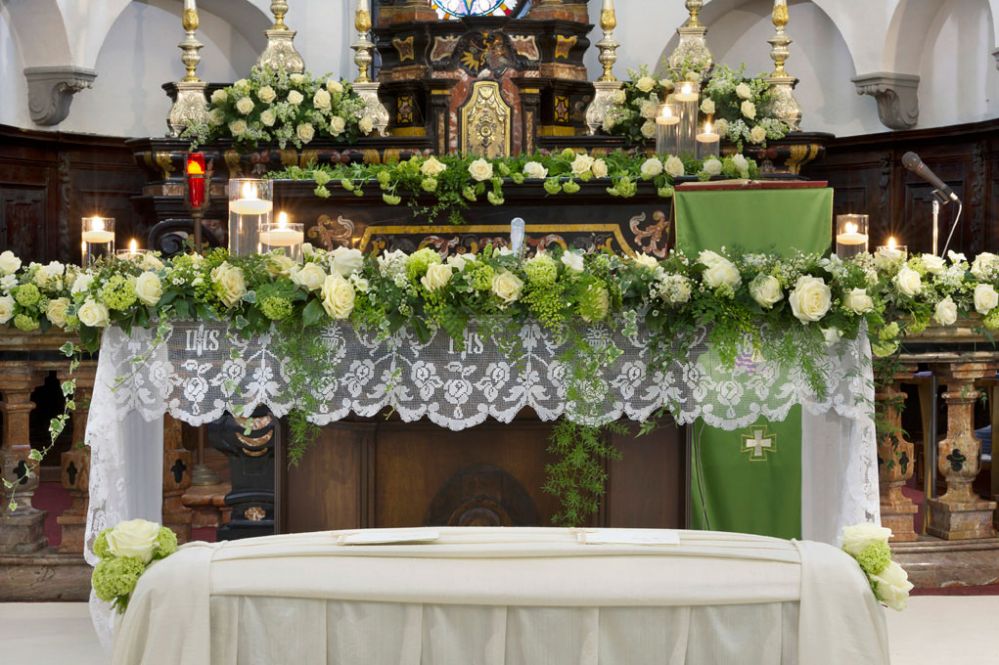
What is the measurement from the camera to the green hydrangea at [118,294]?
361cm

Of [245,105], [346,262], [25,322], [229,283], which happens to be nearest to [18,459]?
[25,322]

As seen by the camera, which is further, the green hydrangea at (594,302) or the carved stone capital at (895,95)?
the carved stone capital at (895,95)

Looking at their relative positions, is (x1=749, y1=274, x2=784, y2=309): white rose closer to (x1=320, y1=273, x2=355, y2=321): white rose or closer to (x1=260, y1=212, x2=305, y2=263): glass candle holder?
(x1=320, y1=273, x2=355, y2=321): white rose

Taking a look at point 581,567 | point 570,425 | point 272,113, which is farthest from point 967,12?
point 581,567

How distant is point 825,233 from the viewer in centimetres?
418

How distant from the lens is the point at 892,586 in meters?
2.64

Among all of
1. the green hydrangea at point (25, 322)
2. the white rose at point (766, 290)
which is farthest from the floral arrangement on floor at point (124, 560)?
the green hydrangea at point (25, 322)

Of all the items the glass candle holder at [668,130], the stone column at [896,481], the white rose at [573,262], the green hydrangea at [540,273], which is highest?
the glass candle holder at [668,130]

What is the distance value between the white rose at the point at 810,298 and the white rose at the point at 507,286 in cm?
75

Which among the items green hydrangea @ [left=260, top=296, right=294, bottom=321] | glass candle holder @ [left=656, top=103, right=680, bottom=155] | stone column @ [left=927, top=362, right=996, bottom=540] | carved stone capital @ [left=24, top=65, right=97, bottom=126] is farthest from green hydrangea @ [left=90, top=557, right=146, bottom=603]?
carved stone capital @ [left=24, top=65, right=97, bottom=126]

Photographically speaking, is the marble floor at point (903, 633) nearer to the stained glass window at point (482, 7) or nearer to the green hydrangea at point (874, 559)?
the green hydrangea at point (874, 559)

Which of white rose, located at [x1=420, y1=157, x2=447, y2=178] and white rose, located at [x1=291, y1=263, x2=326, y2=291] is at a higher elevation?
white rose, located at [x1=420, y1=157, x2=447, y2=178]

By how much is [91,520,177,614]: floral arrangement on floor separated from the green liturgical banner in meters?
1.98

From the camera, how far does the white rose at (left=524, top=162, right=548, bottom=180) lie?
21.9 feet
